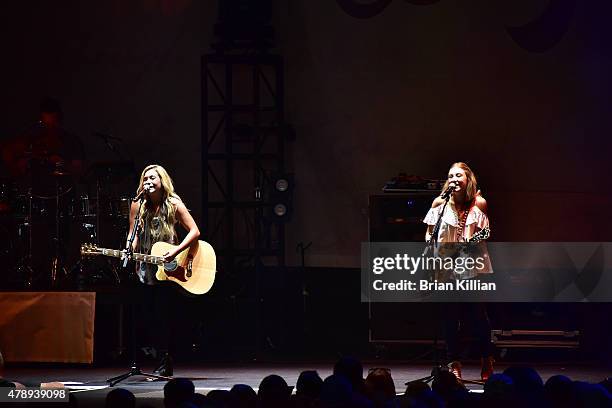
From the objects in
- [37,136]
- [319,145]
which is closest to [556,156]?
[319,145]

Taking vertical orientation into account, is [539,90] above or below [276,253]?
above

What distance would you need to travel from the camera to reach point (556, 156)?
10.8 meters

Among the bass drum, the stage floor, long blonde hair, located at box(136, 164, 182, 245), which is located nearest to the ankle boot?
the stage floor

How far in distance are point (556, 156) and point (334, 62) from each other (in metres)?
2.78

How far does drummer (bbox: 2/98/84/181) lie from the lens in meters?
10.3

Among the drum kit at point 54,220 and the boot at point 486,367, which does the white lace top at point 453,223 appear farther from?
the drum kit at point 54,220

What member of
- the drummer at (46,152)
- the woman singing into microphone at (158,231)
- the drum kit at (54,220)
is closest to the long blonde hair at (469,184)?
the woman singing into microphone at (158,231)

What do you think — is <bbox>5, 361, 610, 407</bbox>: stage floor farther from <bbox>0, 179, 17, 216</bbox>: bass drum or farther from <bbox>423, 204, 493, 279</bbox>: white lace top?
<bbox>0, 179, 17, 216</bbox>: bass drum

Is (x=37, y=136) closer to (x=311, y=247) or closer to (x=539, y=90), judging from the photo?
(x=311, y=247)

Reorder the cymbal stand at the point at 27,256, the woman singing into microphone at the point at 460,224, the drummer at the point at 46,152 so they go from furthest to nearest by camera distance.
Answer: the drummer at the point at 46,152, the cymbal stand at the point at 27,256, the woman singing into microphone at the point at 460,224

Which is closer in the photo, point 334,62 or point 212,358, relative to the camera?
point 212,358

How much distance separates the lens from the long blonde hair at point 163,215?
7.58m

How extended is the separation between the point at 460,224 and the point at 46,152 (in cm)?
491

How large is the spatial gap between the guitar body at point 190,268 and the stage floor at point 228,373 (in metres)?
0.80
